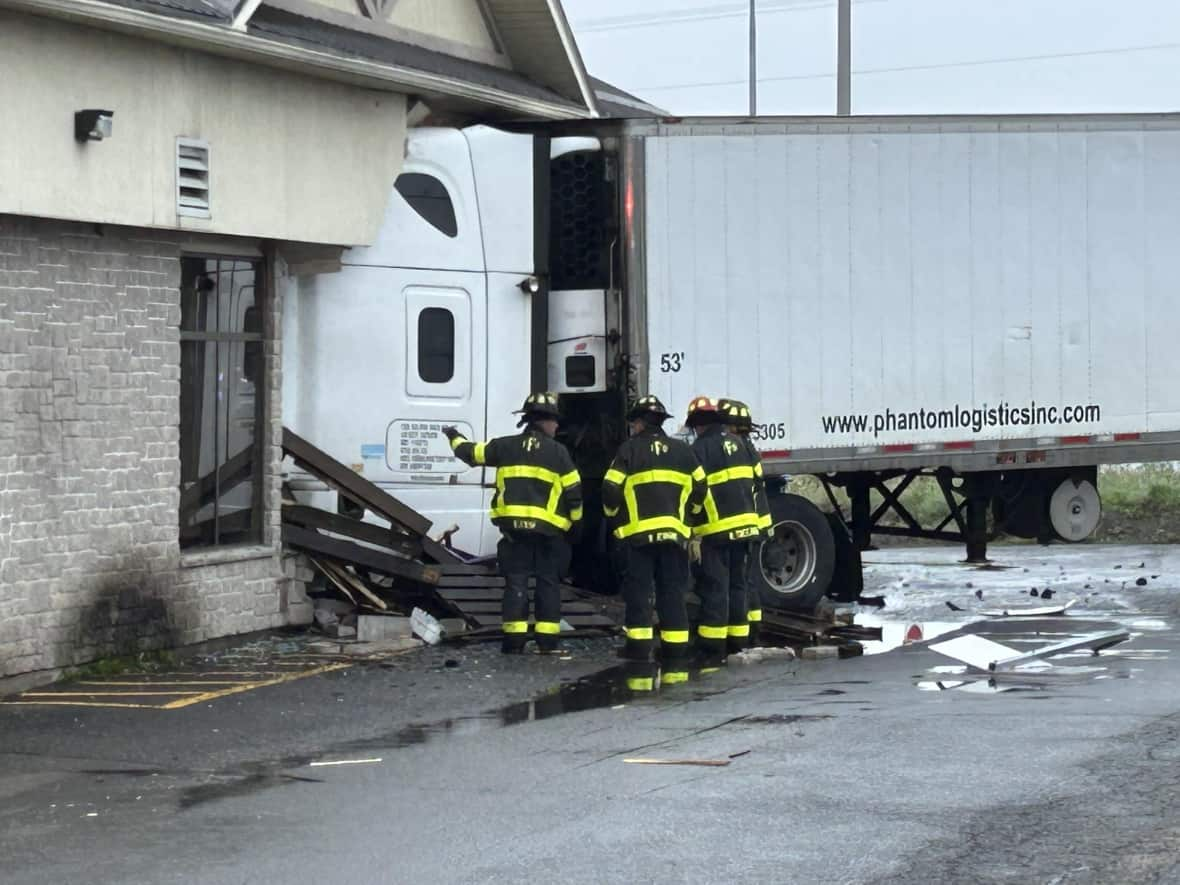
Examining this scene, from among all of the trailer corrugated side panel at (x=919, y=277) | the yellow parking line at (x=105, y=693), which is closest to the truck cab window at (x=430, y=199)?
the trailer corrugated side panel at (x=919, y=277)

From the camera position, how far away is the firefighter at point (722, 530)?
13391 mm

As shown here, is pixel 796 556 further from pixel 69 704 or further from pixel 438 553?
pixel 69 704

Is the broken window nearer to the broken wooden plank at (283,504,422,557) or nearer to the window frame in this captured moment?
the window frame

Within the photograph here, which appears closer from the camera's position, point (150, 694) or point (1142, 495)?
point (150, 694)

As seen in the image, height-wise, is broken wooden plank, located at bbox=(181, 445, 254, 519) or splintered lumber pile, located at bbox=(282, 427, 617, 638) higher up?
broken wooden plank, located at bbox=(181, 445, 254, 519)

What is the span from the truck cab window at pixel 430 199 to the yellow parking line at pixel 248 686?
3623 mm

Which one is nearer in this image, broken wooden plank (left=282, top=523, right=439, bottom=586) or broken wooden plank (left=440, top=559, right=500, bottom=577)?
broken wooden plank (left=282, top=523, right=439, bottom=586)

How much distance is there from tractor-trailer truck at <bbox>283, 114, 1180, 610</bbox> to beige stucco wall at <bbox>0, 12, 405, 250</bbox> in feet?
1.69

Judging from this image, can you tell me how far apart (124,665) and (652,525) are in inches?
140

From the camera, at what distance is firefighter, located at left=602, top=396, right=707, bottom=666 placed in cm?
1295

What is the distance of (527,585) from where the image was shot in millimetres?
13547

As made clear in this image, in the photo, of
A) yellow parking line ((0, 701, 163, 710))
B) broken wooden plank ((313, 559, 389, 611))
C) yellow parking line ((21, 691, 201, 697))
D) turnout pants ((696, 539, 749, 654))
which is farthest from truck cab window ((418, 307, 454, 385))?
yellow parking line ((0, 701, 163, 710))

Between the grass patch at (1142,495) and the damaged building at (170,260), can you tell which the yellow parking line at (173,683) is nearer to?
the damaged building at (170,260)

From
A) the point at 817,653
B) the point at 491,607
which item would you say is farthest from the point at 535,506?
the point at 817,653
